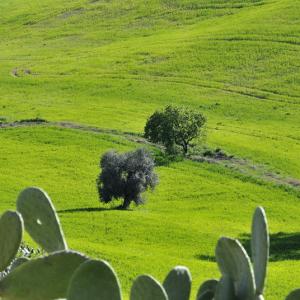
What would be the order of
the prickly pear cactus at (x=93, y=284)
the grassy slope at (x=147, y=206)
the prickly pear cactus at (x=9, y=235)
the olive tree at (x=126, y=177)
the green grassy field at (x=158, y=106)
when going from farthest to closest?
the olive tree at (x=126, y=177) → the green grassy field at (x=158, y=106) → the grassy slope at (x=147, y=206) → the prickly pear cactus at (x=9, y=235) → the prickly pear cactus at (x=93, y=284)

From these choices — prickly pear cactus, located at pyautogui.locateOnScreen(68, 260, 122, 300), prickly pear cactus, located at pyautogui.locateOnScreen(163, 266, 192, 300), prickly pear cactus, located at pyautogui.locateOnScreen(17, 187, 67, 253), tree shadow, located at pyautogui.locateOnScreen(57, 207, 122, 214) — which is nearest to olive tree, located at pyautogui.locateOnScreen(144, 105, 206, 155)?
tree shadow, located at pyautogui.locateOnScreen(57, 207, 122, 214)

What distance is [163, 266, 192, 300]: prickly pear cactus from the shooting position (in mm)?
2809

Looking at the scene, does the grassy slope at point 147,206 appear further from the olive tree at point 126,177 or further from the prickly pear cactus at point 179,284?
the prickly pear cactus at point 179,284

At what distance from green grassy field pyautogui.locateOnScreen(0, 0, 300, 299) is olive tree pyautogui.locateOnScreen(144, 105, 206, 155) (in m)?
2.16

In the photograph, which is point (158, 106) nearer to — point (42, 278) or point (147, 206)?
point (147, 206)

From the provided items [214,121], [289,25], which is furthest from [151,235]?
[289,25]

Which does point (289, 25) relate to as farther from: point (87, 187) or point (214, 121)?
point (87, 187)

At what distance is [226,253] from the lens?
2.51 m

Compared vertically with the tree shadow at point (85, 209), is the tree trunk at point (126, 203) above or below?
below

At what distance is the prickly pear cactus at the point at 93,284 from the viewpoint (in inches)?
86.4

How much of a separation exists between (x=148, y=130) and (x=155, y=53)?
107 feet

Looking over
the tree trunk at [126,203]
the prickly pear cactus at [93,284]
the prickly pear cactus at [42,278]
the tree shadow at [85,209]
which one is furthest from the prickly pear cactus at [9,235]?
the tree trunk at [126,203]

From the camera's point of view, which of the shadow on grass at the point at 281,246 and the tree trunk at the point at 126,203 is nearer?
the shadow on grass at the point at 281,246

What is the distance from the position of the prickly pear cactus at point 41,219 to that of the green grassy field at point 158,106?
2376cm
